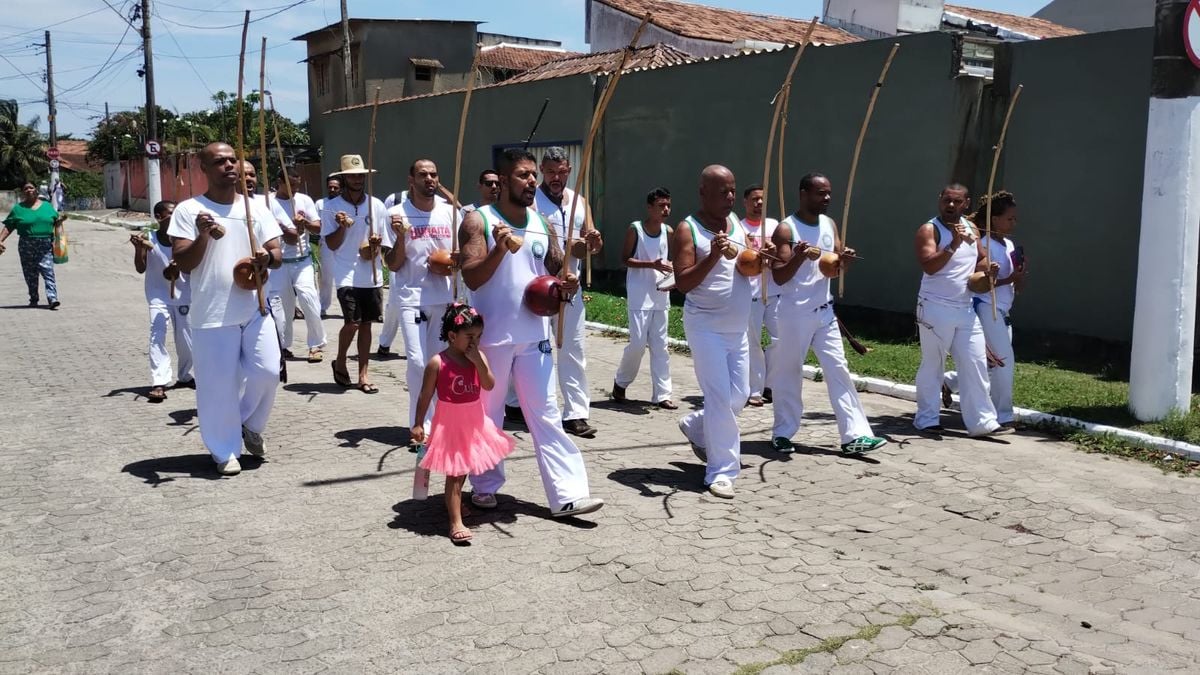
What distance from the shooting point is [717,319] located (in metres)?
6.21

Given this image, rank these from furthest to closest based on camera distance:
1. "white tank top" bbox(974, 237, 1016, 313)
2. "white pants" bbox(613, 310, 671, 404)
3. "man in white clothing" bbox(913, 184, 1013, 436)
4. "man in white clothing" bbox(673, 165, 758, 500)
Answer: "white pants" bbox(613, 310, 671, 404) → "white tank top" bbox(974, 237, 1016, 313) → "man in white clothing" bbox(913, 184, 1013, 436) → "man in white clothing" bbox(673, 165, 758, 500)

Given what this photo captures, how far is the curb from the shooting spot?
7.36 metres

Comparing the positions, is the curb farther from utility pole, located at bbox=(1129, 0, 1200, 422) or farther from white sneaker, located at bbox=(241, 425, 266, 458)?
white sneaker, located at bbox=(241, 425, 266, 458)

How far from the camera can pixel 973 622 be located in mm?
4430

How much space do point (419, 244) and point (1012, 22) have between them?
56.0ft

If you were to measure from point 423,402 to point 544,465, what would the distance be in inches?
28.9

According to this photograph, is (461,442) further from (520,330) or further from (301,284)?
(301,284)

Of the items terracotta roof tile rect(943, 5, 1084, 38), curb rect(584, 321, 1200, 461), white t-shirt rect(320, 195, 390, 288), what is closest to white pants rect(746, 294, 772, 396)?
curb rect(584, 321, 1200, 461)

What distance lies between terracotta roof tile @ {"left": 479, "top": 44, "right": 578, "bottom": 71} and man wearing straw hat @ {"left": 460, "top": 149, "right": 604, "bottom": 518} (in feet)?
95.8

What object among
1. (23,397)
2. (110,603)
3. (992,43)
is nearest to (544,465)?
(110,603)

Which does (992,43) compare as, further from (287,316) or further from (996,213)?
(287,316)

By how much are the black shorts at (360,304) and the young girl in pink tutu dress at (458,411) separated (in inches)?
156

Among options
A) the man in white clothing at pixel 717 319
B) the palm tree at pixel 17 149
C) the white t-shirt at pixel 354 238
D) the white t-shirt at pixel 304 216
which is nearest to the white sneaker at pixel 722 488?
the man in white clothing at pixel 717 319

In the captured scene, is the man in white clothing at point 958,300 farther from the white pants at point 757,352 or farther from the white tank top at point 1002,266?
the white pants at point 757,352
